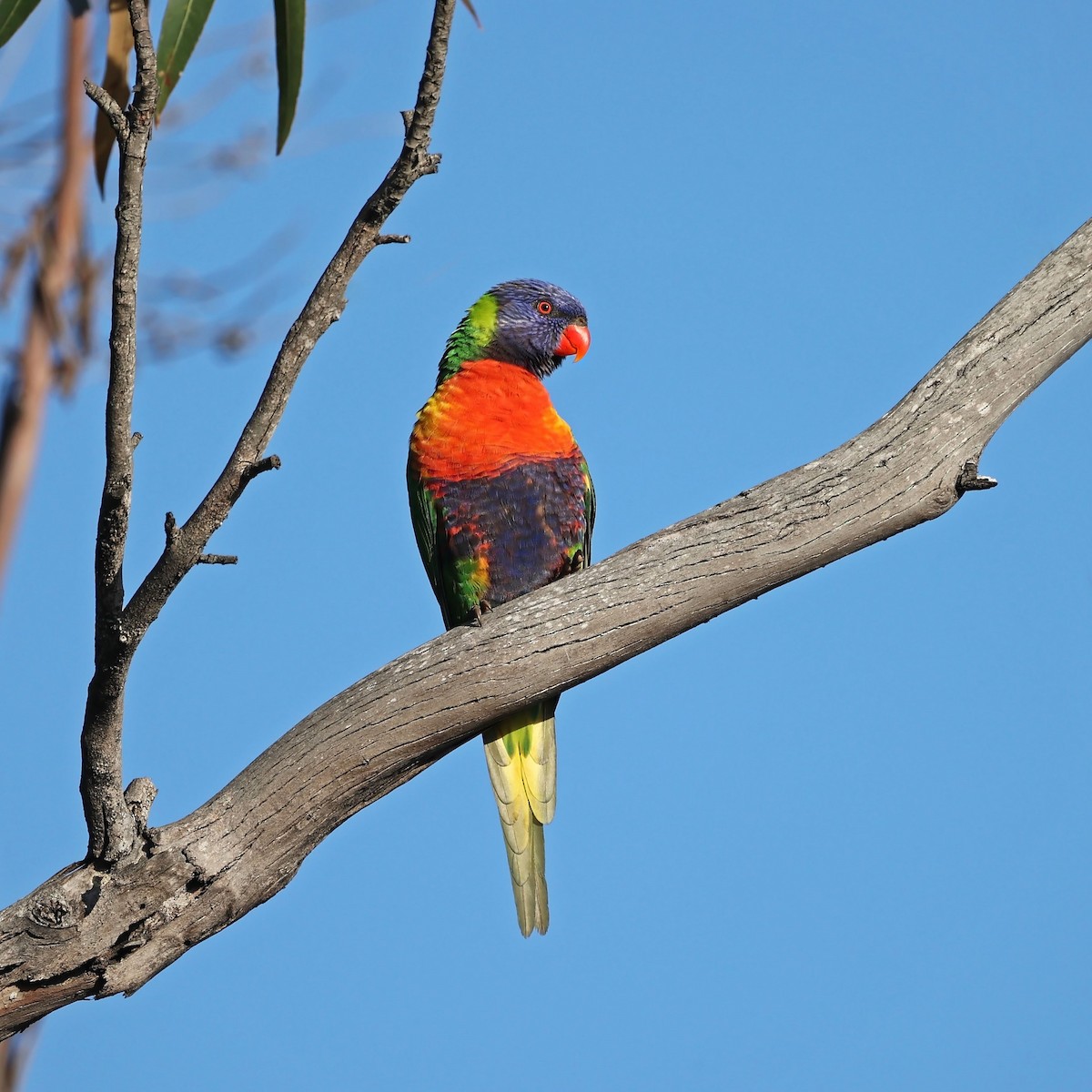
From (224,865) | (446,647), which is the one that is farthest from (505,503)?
(224,865)

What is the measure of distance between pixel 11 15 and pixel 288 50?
2.65 feet

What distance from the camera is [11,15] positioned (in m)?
3.26

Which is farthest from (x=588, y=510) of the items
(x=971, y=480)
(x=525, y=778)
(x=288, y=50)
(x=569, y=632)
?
(x=288, y=50)

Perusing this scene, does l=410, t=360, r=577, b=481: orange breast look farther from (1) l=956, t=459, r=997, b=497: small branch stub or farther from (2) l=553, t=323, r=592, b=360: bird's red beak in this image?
(1) l=956, t=459, r=997, b=497: small branch stub

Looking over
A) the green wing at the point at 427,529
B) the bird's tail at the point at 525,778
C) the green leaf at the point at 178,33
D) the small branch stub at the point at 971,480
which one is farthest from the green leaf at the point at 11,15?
the small branch stub at the point at 971,480

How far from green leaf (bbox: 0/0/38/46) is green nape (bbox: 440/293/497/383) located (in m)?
1.79

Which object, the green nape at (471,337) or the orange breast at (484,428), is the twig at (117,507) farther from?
the green nape at (471,337)

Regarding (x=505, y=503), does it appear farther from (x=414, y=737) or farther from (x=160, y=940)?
(x=160, y=940)

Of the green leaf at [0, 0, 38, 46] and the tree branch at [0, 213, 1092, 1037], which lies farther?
the green leaf at [0, 0, 38, 46]

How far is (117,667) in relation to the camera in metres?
2.38

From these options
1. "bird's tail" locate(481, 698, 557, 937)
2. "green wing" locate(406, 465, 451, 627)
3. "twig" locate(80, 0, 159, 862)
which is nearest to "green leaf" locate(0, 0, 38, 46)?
"twig" locate(80, 0, 159, 862)

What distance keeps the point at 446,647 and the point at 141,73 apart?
4.80 ft

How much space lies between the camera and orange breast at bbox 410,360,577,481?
3.92 m

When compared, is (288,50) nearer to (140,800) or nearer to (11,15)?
(11,15)
